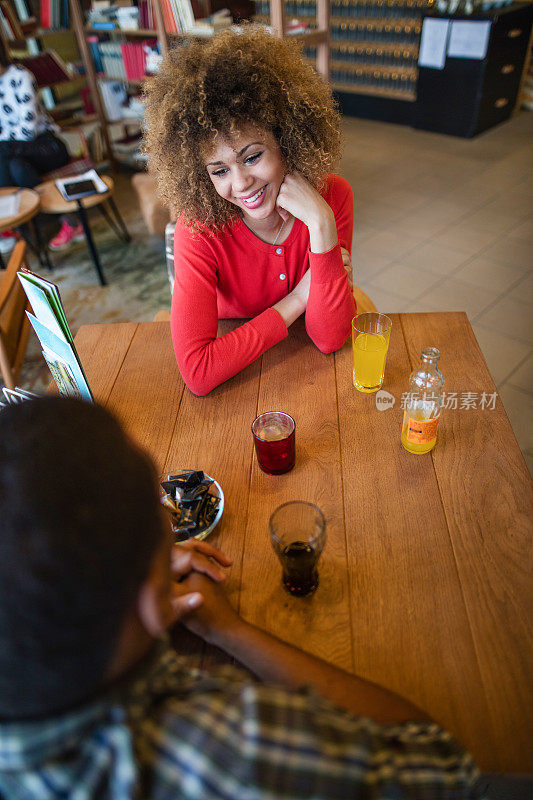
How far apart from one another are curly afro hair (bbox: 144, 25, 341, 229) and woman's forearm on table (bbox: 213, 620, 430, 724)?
1026mm

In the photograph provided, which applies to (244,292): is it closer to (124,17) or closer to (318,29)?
(318,29)

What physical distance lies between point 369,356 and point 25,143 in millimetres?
3545

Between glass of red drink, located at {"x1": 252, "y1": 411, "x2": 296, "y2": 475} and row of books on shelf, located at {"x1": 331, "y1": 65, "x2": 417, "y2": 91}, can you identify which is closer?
glass of red drink, located at {"x1": 252, "y1": 411, "x2": 296, "y2": 475}

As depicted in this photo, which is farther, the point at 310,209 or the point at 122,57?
the point at 122,57

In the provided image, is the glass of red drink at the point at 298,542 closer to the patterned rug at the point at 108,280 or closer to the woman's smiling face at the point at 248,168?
the woman's smiling face at the point at 248,168

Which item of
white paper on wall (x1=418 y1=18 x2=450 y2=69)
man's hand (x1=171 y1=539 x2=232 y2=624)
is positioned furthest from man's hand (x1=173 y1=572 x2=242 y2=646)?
white paper on wall (x1=418 y1=18 x2=450 y2=69)

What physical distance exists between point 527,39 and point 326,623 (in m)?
5.59

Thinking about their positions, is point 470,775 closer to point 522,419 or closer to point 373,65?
point 522,419

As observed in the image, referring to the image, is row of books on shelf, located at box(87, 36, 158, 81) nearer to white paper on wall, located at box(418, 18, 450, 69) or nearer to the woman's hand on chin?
white paper on wall, located at box(418, 18, 450, 69)

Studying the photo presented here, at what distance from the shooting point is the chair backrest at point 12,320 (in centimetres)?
185

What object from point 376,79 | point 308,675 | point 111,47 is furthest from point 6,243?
point 376,79

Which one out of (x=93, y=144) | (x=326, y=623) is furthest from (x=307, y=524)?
(x=93, y=144)

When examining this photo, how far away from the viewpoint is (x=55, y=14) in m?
4.53

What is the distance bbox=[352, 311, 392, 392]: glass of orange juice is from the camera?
115 centimetres
